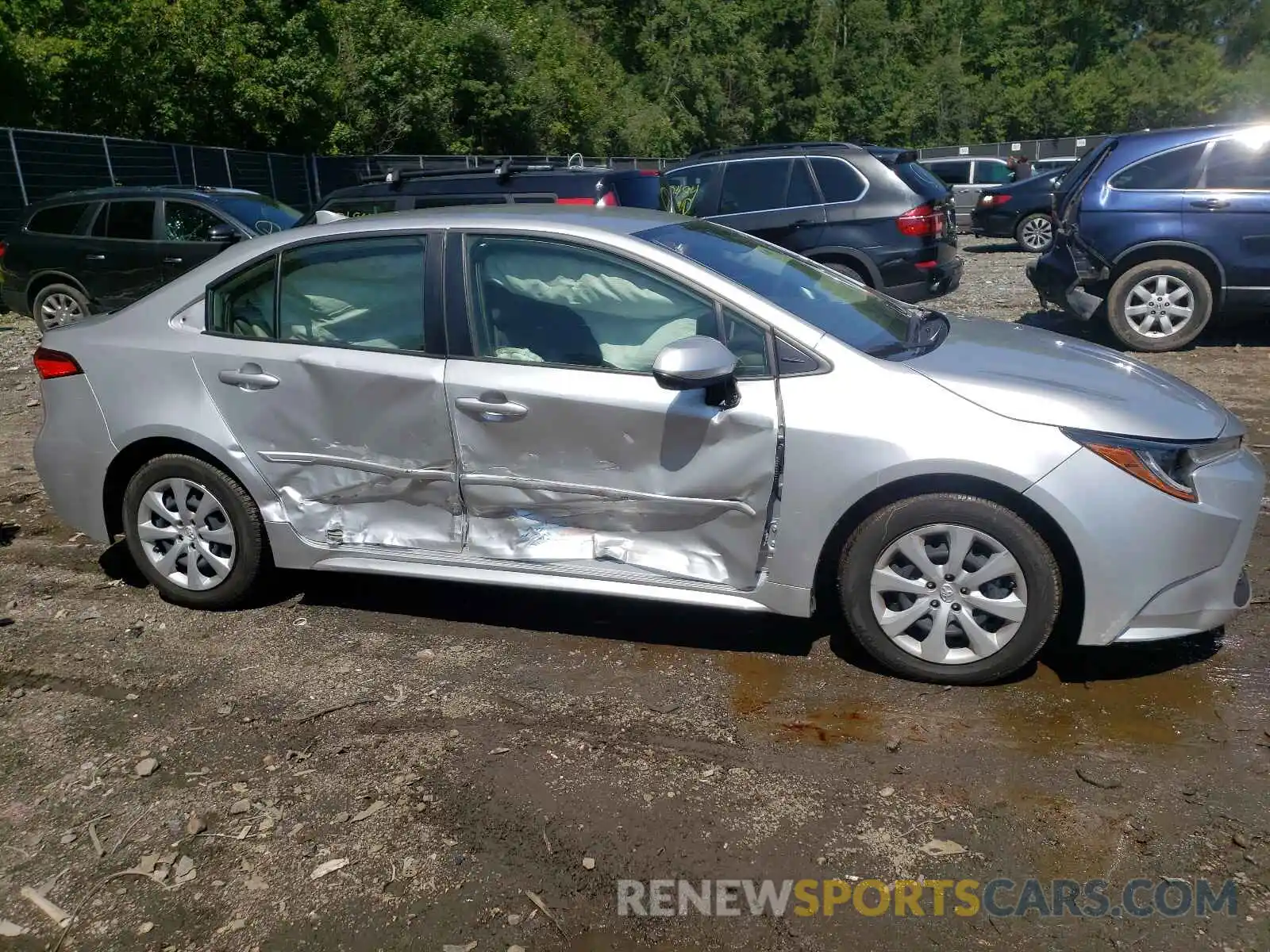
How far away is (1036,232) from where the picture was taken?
62.0ft

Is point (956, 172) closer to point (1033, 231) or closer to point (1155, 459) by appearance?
point (1033, 231)

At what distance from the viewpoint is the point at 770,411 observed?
Answer: 3699 mm

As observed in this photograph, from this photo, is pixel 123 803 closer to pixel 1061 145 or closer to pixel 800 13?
pixel 1061 145

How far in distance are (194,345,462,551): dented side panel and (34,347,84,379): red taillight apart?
62 centimetres

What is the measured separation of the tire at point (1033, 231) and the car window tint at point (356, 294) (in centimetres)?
1668

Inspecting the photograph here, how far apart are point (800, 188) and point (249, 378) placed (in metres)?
7.14

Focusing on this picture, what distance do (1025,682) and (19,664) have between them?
375 centimetres

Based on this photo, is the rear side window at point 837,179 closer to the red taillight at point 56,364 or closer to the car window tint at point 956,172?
the red taillight at point 56,364

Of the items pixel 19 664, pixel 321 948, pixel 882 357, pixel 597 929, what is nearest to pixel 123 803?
pixel 321 948

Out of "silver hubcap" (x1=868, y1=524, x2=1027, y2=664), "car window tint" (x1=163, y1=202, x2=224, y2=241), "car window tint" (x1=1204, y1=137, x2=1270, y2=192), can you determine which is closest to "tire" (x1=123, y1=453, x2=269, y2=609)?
"silver hubcap" (x1=868, y1=524, x2=1027, y2=664)

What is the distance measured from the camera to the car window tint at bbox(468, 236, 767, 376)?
396 centimetres

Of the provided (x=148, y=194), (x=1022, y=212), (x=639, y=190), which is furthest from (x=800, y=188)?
(x=1022, y=212)

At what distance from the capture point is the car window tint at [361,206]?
8.74 m

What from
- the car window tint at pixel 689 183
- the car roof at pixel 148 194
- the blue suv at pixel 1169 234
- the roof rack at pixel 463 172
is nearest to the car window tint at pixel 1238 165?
the blue suv at pixel 1169 234
